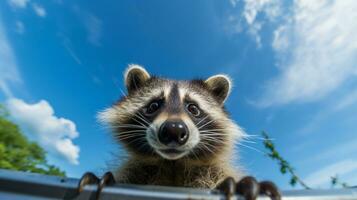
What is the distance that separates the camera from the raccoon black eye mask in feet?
10.2

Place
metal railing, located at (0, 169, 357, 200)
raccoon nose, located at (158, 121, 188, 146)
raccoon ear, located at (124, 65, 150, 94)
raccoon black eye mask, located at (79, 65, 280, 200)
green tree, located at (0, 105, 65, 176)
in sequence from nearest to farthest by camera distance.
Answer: metal railing, located at (0, 169, 357, 200) < raccoon nose, located at (158, 121, 188, 146) < raccoon black eye mask, located at (79, 65, 280, 200) < raccoon ear, located at (124, 65, 150, 94) < green tree, located at (0, 105, 65, 176)

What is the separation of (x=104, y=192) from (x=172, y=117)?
1748 millimetres

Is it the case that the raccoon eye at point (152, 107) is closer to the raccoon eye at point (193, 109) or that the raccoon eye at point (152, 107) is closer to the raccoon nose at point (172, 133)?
the raccoon eye at point (193, 109)

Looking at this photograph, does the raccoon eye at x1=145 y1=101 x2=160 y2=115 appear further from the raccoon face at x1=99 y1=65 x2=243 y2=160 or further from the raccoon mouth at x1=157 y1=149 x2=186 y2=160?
the raccoon mouth at x1=157 y1=149 x2=186 y2=160

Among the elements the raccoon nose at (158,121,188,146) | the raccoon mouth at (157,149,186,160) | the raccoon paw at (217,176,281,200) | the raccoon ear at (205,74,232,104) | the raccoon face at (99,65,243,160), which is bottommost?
the raccoon paw at (217,176,281,200)

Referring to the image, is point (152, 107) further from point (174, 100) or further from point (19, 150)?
point (19, 150)

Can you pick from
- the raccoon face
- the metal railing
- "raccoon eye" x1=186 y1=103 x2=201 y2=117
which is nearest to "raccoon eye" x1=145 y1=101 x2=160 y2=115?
the raccoon face

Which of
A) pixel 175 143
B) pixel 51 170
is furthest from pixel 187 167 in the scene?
pixel 51 170

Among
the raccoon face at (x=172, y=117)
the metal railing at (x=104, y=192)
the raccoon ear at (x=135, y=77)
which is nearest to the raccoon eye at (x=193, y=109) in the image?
the raccoon face at (x=172, y=117)

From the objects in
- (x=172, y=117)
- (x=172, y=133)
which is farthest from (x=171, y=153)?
(x=172, y=117)

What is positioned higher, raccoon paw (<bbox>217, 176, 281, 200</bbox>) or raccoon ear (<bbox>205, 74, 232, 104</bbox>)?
raccoon ear (<bbox>205, 74, 232, 104</bbox>)

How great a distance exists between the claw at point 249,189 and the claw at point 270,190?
0.16ft

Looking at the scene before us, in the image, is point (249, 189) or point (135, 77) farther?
point (135, 77)

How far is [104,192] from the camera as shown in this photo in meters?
1.53
